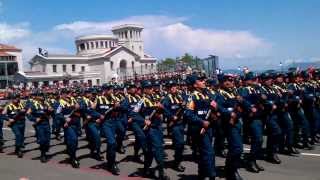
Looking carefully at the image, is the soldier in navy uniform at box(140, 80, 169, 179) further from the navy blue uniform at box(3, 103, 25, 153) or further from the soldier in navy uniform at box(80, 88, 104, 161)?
the navy blue uniform at box(3, 103, 25, 153)

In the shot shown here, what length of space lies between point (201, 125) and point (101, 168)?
4108 millimetres

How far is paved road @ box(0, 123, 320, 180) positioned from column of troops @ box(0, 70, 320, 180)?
269mm

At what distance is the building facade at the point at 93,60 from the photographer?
240 feet

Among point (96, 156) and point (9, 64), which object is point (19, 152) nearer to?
point (96, 156)

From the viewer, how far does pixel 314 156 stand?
1205 cm

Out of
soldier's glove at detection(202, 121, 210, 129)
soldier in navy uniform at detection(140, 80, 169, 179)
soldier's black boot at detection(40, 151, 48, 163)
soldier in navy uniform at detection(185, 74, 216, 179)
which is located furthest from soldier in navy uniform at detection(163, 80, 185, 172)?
soldier's black boot at detection(40, 151, 48, 163)

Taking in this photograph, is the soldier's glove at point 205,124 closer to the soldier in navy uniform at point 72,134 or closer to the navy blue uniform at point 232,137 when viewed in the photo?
the navy blue uniform at point 232,137

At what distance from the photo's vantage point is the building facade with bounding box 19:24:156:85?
73.0 metres

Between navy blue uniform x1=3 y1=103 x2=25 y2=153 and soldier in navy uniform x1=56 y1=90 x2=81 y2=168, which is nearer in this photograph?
soldier in navy uniform x1=56 y1=90 x2=81 y2=168

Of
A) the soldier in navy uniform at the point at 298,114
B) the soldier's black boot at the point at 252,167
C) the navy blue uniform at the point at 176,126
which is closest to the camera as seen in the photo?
the soldier's black boot at the point at 252,167

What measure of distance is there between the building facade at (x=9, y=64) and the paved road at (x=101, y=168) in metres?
58.6

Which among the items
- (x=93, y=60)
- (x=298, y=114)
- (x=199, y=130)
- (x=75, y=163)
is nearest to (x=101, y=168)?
(x=75, y=163)

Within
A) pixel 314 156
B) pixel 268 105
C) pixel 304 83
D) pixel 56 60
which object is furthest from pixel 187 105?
pixel 56 60

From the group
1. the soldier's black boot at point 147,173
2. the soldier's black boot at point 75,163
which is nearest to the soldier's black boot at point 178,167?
the soldier's black boot at point 147,173
